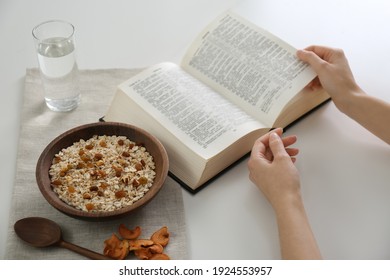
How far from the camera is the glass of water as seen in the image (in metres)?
1.35

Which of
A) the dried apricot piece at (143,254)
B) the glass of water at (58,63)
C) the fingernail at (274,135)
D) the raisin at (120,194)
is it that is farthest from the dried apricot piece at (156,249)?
the glass of water at (58,63)

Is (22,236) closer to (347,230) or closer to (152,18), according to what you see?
(347,230)

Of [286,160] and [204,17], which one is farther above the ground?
[286,160]

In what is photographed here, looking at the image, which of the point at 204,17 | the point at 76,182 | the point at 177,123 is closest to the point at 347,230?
the point at 177,123

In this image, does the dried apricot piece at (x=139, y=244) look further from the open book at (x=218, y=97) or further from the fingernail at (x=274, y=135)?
the fingernail at (x=274, y=135)

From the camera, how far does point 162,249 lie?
1070mm

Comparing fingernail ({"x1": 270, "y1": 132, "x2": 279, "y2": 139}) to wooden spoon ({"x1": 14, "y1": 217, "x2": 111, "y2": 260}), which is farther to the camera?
fingernail ({"x1": 270, "y1": 132, "x2": 279, "y2": 139})

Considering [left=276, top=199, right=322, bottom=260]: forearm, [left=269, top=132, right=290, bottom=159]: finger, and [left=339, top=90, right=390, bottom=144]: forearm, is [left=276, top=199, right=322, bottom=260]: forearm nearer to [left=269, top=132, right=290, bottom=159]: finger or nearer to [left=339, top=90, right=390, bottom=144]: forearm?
[left=269, top=132, right=290, bottom=159]: finger

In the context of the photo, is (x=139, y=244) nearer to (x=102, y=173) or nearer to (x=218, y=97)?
(x=102, y=173)

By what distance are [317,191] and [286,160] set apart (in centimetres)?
11

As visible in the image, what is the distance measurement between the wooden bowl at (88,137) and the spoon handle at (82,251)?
0.18 feet

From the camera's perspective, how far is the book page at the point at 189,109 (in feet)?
4.02

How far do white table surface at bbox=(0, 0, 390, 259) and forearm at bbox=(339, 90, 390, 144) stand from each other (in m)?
0.04

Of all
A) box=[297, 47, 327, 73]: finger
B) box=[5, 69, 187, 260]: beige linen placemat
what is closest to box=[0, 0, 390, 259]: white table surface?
box=[5, 69, 187, 260]: beige linen placemat
